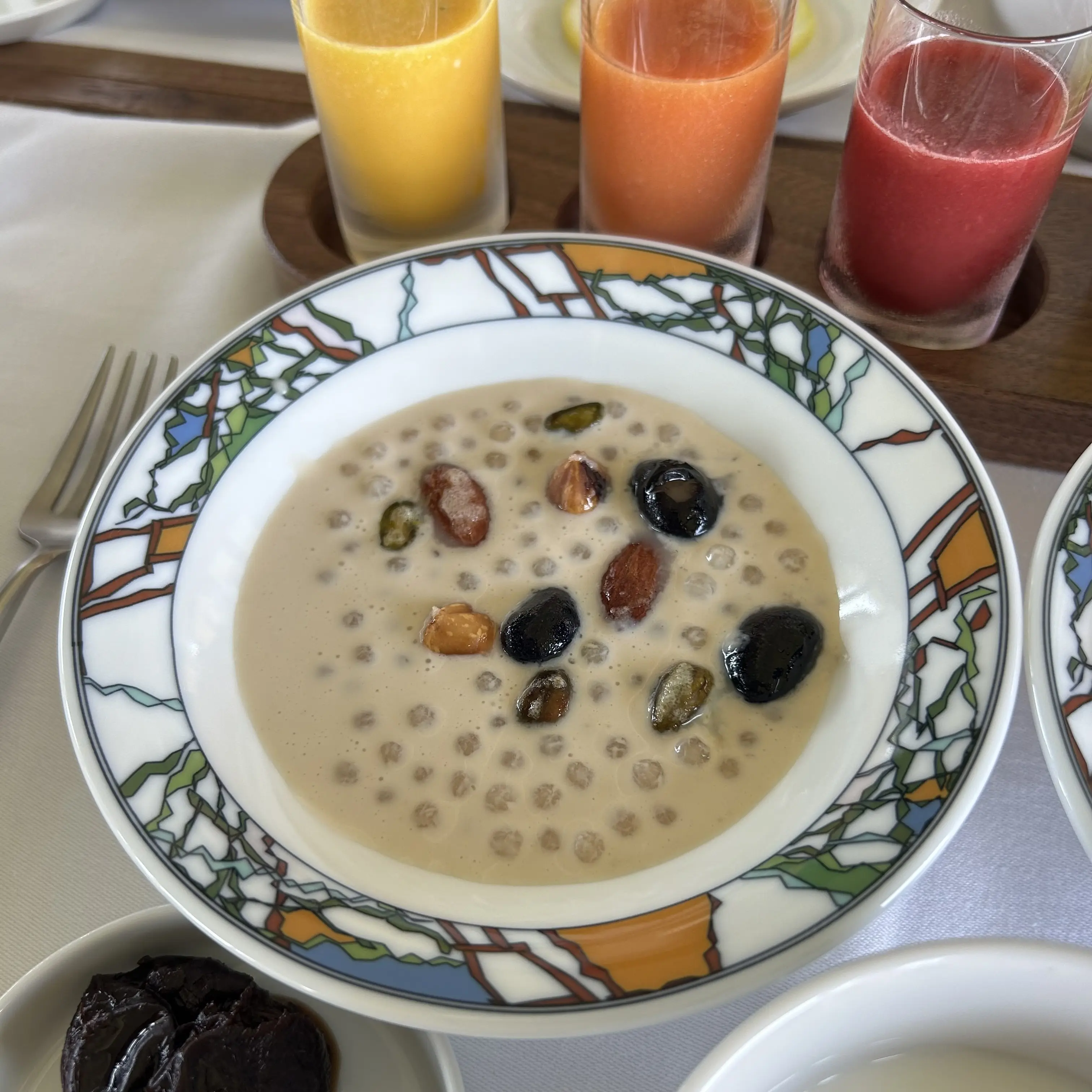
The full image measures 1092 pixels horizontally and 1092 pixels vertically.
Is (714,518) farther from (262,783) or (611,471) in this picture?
(262,783)

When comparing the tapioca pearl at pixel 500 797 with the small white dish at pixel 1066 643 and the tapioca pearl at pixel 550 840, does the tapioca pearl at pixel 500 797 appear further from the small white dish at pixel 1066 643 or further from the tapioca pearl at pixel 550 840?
the small white dish at pixel 1066 643

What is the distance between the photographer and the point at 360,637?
0.68 metres

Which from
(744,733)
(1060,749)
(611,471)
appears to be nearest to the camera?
(1060,749)

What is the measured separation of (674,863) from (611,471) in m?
0.30

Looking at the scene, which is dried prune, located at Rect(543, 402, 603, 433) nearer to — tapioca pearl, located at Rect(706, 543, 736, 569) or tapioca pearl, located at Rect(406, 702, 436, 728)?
tapioca pearl, located at Rect(706, 543, 736, 569)

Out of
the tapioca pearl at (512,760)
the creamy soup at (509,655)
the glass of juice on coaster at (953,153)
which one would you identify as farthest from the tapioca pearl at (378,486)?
the glass of juice on coaster at (953,153)

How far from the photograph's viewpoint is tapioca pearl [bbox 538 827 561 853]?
59 centimetres

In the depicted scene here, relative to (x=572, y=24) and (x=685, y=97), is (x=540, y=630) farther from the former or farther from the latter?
(x=572, y=24)

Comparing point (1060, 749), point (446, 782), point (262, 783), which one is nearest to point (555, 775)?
point (446, 782)

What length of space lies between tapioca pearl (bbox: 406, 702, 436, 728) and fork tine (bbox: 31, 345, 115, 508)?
0.37 meters

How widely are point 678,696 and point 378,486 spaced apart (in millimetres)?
273

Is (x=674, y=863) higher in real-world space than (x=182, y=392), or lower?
lower

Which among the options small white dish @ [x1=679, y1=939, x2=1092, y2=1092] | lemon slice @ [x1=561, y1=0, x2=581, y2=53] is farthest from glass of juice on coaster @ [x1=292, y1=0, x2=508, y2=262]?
small white dish @ [x1=679, y1=939, x2=1092, y2=1092]

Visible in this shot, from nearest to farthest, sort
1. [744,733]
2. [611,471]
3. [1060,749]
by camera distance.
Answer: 1. [1060,749]
2. [744,733]
3. [611,471]
